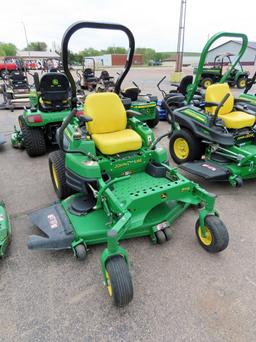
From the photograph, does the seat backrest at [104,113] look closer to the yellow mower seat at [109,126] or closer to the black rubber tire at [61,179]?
the yellow mower seat at [109,126]

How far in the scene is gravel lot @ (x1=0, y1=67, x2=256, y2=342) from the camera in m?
1.60

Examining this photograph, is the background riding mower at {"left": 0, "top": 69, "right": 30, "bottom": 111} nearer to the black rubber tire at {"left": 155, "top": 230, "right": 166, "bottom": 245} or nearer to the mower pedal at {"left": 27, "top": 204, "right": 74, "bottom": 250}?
the mower pedal at {"left": 27, "top": 204, "right": 74, "bottom": 250}

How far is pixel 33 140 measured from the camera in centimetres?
420

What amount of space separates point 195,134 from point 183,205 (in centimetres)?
150

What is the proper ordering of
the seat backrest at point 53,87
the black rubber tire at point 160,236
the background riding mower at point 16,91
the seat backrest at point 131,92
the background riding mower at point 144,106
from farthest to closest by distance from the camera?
the background riding mower at point 16,91
the seat backrest at point 131,92
the background riding mower at point 144,106
the seat backrest at point 53,87
the black rubber tire at point 160,236

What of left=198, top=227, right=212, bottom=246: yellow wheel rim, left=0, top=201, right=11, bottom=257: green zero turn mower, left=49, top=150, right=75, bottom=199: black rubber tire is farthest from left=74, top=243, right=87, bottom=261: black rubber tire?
left=198, top=227, right=212, bottom=246: yellow wheel rim

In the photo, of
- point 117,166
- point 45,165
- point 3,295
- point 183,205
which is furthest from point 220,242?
point 45,165

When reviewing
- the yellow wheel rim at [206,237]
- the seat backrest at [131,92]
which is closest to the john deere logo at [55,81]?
the seat backrest at [131,92]

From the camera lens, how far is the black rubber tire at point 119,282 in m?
1.61

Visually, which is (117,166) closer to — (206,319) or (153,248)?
(153,248)

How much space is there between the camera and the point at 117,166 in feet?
8.50

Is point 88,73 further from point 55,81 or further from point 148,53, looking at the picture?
point 148,53

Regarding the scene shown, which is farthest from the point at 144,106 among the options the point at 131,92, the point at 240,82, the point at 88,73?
the point at 240,82

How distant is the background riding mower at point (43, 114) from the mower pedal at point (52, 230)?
215 centimetres
